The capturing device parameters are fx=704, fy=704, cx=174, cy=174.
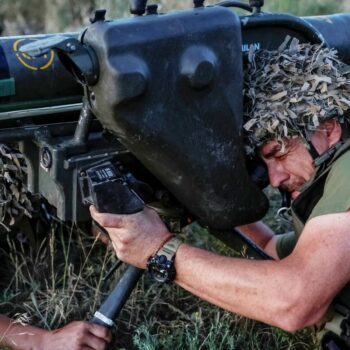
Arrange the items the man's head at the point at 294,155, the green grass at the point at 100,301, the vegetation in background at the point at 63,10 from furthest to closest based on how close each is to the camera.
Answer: the vegetation in background at the point at 63,10, the green grass at the point at 100,301, the man's head at the point at 294,155

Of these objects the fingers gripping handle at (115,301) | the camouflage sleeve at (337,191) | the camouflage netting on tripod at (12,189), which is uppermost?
the camouflage sleeve at (337,191)

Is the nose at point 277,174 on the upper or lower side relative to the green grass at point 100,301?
upper

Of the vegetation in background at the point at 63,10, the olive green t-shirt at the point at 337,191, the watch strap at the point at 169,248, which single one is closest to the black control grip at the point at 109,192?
the watch strap at the point at 169,248

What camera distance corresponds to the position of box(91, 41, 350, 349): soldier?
2143 millimetres

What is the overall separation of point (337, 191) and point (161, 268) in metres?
0.62

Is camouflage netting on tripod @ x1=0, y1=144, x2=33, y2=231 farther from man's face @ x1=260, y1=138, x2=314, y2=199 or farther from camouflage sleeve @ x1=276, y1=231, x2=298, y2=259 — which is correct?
camouflage sleeve @ x1=276, y1=231, x2=298, y2=259

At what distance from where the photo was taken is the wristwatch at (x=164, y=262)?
2.31 metres

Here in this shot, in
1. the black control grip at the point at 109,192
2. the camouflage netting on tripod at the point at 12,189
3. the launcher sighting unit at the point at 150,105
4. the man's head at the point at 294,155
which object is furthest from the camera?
the camouflage netting on tripod at the point at 12,189

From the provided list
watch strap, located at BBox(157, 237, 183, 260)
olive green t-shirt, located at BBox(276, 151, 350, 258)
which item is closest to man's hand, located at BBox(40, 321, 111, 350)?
watch strap, located at BBox(157, 237, 183, 260)

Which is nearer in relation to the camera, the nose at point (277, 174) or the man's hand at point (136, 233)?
the man's hand at point (136, 233)

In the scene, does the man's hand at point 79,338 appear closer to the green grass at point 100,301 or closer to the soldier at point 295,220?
the green grass at point 100,301

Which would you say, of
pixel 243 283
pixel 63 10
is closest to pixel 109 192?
pixel 243 283

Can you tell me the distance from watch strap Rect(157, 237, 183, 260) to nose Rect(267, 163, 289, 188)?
17.2 inches

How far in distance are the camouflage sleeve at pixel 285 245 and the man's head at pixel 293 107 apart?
584 millimetres
